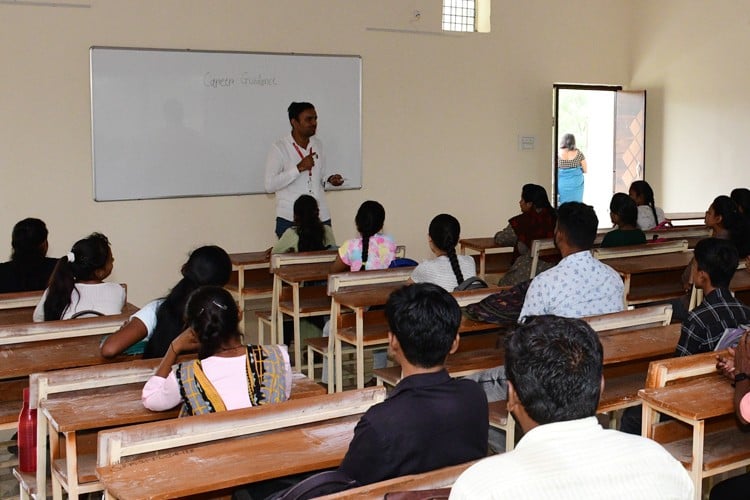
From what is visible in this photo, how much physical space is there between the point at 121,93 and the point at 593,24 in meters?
4.76

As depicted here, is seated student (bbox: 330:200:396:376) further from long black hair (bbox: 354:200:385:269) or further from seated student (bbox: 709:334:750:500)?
seated student (bbox: 709:334:750:500)

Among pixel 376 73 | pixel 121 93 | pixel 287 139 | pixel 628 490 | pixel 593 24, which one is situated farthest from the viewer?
pixel 593 24

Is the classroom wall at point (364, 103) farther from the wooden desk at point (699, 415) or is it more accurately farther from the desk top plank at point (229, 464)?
the wooden desk at point (699, 415)

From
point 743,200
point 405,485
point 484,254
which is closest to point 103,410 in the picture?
point 405,485

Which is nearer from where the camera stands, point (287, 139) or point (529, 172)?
point (287, 139)

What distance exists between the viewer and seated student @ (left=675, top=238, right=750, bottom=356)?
3150mm

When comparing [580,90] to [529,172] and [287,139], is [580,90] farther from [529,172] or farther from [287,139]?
[287,139]

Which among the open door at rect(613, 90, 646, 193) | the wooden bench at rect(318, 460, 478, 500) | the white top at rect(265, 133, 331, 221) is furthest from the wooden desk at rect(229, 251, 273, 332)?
the open door at rect(613, 90, 646, 193)

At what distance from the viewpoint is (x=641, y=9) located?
9.33 metres

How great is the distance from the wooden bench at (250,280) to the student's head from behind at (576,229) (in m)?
2.30

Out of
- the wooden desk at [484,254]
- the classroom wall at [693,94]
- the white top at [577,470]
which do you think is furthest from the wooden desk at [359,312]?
the classroom wall at [693,94]

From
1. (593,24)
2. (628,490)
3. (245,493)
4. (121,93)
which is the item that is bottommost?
(245,493)

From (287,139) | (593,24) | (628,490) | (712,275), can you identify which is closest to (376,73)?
(287,139)

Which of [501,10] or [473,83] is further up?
[501,10]
